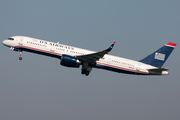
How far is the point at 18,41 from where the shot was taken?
50469mm

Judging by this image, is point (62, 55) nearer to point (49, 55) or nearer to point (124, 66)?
point (49, 55)

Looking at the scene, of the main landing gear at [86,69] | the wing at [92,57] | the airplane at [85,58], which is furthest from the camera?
the main landing gear at [86,69]

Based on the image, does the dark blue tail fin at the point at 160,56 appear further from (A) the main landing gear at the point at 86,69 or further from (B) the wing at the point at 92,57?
(A) the main landing gear at the point at 86,69

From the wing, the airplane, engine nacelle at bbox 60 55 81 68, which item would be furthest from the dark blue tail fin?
engine nacelle at bbox 60 55 81 68

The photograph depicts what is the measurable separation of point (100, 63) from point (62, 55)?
21.9 ft

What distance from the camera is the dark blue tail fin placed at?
181ft

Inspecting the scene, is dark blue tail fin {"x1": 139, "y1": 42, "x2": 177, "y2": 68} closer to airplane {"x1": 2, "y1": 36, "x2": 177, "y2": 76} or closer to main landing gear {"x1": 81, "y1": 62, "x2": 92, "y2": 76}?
airplane {"x1": 2, "y1": 36, "x2": 177, "y2": 76}

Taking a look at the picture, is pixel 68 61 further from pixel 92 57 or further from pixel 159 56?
pixel 159 56

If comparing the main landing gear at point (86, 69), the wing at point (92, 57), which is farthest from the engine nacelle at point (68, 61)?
the main landing gear at point (86, 69)

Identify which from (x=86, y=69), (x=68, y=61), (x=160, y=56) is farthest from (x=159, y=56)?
(x=68, y=61)

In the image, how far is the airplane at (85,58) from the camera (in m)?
49.9

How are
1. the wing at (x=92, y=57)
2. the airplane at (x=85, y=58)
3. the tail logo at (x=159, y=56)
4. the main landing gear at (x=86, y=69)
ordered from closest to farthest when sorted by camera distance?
the wing at (x=92, y=57)
the airplane at (x=85, y=58)
the main landing gear at (x=86, y=69)
the tail logo at (x=159, y=56)

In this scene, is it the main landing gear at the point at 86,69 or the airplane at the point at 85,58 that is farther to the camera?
the main landing gear at the point at 86,69

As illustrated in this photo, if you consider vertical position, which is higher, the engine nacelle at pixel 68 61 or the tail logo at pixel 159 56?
the tail logo at pixel 159 56
